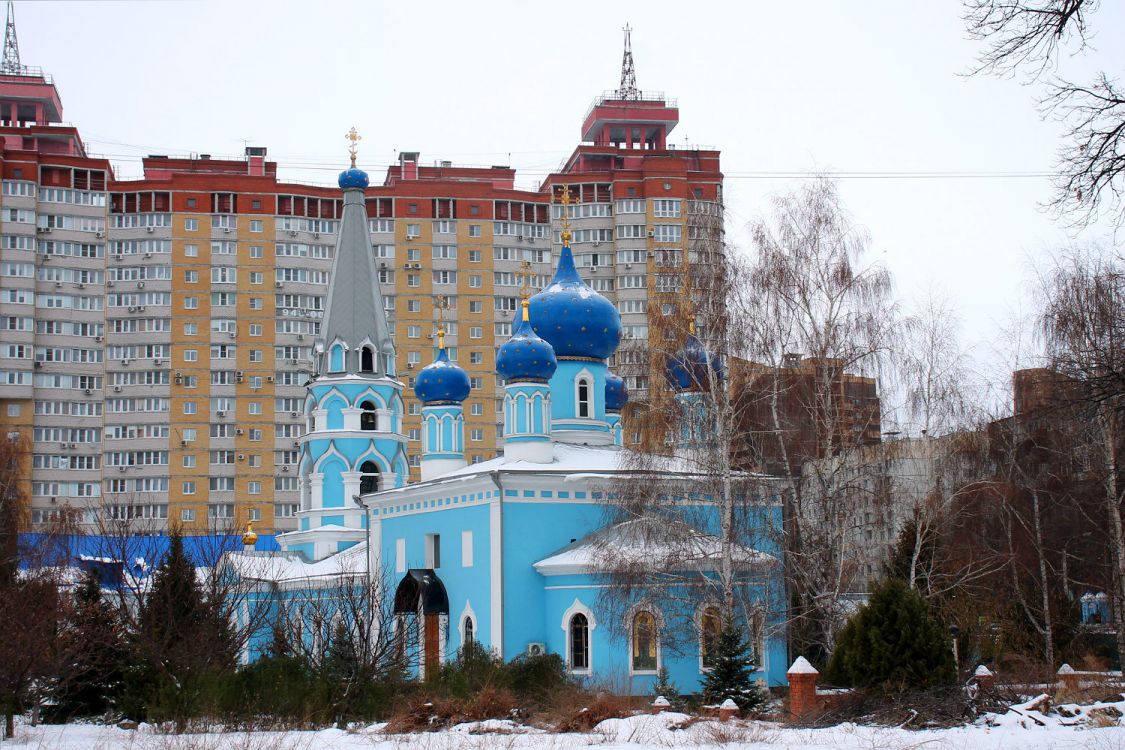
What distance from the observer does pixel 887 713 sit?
53.1 feet

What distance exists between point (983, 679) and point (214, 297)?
1830 inches

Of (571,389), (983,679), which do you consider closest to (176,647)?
(983,679)

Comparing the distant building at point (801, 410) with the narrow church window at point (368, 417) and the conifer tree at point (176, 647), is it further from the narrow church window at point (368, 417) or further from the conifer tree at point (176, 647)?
the narrow church window at point (368, 417)

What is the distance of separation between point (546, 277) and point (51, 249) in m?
21.0

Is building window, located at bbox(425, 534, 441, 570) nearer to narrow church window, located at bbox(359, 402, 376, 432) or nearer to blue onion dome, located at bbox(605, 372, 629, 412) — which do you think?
blue onion dome, located at bbox(605, 372, 629, 412)

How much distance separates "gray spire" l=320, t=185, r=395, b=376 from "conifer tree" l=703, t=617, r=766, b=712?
1773cm

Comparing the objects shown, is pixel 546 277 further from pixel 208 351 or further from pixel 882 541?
pixel 882 541

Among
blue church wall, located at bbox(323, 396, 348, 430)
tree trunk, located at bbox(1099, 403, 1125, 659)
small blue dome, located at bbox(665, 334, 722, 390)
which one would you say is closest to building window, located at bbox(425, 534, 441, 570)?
small blue dome, located at bbox(665, 334, 722, 390)

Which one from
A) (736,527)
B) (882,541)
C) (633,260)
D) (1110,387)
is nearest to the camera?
(1110,387)

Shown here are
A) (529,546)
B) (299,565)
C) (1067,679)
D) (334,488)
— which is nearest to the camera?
(1067,679)

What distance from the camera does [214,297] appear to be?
192 ft

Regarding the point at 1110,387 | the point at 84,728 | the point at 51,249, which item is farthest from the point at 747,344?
the point at 51,249

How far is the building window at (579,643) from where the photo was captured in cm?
2362

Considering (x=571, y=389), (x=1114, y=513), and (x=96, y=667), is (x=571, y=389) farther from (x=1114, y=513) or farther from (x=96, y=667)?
(x=96, y=667)
